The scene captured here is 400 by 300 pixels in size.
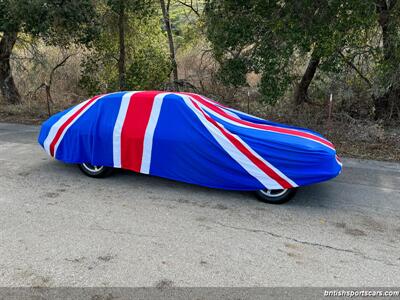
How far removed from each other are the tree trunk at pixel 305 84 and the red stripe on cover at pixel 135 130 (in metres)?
6.31

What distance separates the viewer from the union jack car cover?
5062mm

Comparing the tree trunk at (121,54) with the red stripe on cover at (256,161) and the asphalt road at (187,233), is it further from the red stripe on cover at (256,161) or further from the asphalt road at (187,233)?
the red stripe on cover at (256,161)

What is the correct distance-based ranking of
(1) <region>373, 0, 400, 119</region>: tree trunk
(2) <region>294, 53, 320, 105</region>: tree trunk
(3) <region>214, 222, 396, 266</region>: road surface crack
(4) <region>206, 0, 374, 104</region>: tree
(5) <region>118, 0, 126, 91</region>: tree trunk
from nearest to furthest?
(3) <region>214, 222, 396, 266</region>: road surface crack
(4) <region>206, 0, 374, 104</region>: tree
(1) <region>373, 0, 400, 119</region>: tree trunk
(2) <region>294, 53, 320, 105</region>: tree trunk
(5) <region>118, 0, 126, 91</region>: tree trunk

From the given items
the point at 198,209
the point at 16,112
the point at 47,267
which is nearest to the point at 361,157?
the point at 198,209

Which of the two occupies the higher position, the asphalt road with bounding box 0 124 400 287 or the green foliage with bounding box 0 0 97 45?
the green foliage with bounding box 0 0 97 45

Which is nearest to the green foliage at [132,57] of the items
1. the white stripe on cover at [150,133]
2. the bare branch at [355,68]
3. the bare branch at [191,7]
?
the bare branch at [191,7]

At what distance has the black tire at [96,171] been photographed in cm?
606

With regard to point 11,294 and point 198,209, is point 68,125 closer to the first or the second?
point 198,209

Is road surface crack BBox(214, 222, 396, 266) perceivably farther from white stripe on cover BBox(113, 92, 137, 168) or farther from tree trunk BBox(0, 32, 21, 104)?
tree trunk BBox(0, 32, 21, 104)

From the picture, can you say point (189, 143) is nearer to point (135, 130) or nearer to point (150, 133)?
point (150, 133)

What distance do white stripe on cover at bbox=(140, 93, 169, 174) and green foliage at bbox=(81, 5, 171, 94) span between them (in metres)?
7.05

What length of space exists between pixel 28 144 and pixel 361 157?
6.81 meters

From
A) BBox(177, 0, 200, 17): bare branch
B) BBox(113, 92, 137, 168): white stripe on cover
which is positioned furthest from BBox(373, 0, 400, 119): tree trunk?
BBox(113, 92, 137, 168): white stripe on cover

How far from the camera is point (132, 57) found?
13102mm
